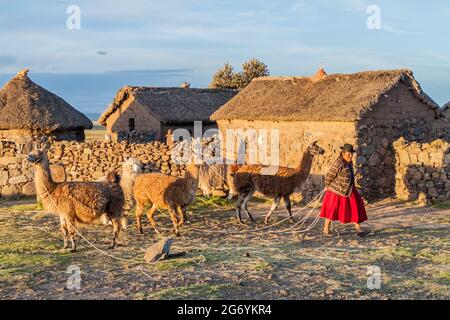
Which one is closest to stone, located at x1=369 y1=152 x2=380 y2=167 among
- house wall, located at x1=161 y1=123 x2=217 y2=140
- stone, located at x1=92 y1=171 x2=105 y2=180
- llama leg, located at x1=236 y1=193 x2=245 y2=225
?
llama leg, located at x1=236 y1=193 x2=245 y2=225

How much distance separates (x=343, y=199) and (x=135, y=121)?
16541 millimetres

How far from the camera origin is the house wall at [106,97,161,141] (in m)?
25.1

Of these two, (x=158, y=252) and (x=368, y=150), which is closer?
(x=158, y=252)

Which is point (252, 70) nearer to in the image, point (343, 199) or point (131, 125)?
point (131, 125)

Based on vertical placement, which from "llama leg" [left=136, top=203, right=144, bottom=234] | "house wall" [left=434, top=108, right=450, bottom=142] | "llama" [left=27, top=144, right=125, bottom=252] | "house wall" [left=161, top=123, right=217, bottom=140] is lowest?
"llama leg" [left=136, top=203, right=144, bottom=234]

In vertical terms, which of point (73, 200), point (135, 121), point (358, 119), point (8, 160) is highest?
point (135, 121)

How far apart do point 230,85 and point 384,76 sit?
25.6 m

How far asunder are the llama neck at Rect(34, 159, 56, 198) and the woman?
4.97m

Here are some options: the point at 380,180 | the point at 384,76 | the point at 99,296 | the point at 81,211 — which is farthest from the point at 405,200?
the point at 99,296

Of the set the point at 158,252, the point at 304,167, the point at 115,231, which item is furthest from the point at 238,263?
the point at 304,167

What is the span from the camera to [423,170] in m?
14.8

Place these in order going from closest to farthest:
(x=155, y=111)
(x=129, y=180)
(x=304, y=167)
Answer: (x=304, y=167) < (x=129, y=180) < (x=155, y=111)

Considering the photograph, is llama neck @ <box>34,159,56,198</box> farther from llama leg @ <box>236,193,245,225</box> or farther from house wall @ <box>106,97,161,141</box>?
house wall @ <box>106,97,161,141</box>

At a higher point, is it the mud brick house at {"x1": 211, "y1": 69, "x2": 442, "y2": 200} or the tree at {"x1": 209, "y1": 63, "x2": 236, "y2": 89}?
the tree at {"x1": 209, "y1": 63, "x2": 236, "y2": 89}
